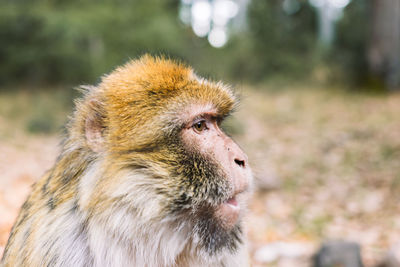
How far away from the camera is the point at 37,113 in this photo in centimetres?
913

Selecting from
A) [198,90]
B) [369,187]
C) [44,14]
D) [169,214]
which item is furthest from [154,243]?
[44,14]

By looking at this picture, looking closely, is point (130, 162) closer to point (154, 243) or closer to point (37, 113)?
point (154, 243)

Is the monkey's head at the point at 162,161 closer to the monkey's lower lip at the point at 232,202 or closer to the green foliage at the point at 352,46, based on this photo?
the monkey's lower lip at the point at 232,202

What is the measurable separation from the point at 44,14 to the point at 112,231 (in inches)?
311

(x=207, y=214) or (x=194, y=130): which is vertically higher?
(x=194, y=130)

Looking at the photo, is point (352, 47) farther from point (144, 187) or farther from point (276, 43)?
point (144, 187)

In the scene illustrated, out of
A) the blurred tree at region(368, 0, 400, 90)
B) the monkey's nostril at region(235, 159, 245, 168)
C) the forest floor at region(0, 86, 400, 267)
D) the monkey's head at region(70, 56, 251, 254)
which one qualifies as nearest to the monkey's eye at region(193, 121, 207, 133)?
the monkey's head at region(70, 56, 251, 254)

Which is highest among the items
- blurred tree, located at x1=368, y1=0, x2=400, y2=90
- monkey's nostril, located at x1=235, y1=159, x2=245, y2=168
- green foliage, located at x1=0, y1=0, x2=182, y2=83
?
blurred tree, located at x1=368, y1=0, x2=400, y2=90

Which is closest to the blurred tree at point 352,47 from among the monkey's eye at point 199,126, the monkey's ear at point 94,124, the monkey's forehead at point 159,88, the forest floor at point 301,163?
the forest floor at point 301,163

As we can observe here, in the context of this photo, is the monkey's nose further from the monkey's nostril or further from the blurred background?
the blurred background

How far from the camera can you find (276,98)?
11.0 m

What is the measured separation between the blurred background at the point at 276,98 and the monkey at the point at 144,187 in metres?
0.42

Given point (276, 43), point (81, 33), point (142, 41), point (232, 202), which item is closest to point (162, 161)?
point (232, 202)

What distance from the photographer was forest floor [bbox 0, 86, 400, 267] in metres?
4.38
